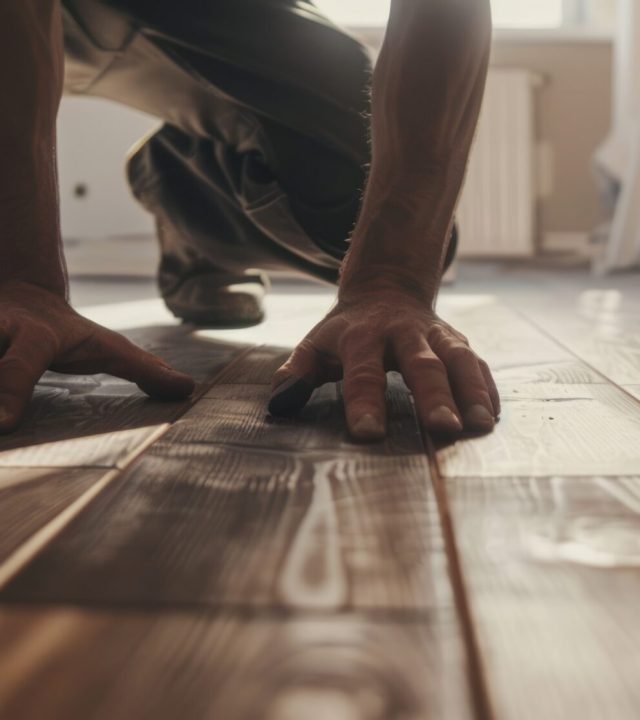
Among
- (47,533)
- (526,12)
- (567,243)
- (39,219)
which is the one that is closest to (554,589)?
(47,533)

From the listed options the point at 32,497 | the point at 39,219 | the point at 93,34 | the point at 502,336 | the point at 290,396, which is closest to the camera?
the point at 32,497

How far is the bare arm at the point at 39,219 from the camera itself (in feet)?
2.89

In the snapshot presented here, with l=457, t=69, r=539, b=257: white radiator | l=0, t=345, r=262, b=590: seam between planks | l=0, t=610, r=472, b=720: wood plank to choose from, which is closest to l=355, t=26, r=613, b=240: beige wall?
l=457, t=69, r=539, b=257: white radiator

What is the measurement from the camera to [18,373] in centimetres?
80

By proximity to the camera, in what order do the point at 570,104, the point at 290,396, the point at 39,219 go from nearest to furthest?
the point at 290,396, the point at 39,219, the point at 570,104

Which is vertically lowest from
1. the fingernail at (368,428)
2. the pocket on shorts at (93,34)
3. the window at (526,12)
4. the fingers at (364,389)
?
the fingernail at (368,428)

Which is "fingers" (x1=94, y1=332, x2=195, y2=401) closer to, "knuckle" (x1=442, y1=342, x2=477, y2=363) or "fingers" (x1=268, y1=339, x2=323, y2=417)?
"fingers" (x1=268, y1=339, x2=323, y2=417)

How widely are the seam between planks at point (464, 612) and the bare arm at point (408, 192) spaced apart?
247 millimetres

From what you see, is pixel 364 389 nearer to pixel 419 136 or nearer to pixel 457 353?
pixel 457 353

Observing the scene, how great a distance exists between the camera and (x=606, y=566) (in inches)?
18.0

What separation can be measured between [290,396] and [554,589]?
1.40 ft

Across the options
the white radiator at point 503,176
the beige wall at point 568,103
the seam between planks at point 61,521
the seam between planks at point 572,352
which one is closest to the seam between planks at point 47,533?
the seam between planks at point 61,521

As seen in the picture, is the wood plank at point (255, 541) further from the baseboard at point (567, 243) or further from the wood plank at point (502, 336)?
the baseboard at point (567, 243)

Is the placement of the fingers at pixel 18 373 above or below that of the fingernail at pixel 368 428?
above
